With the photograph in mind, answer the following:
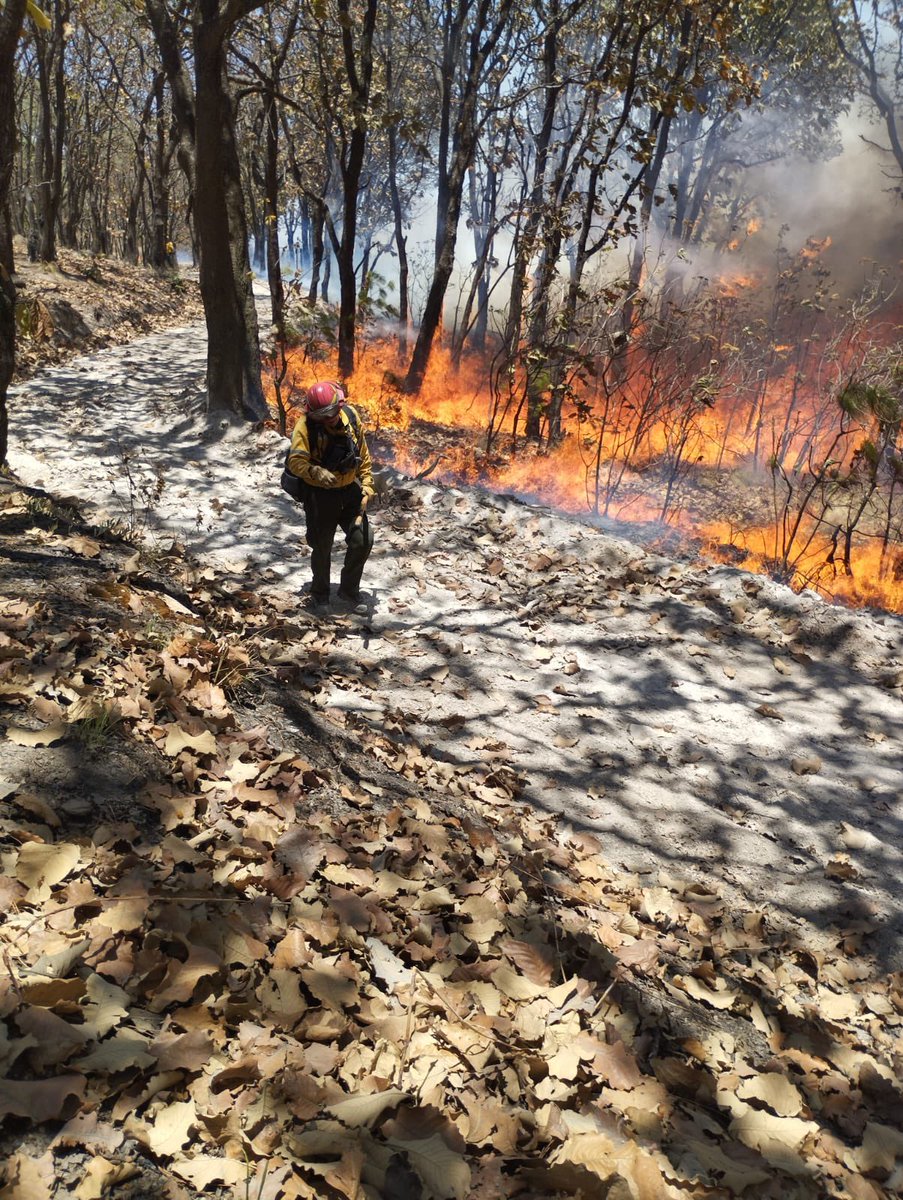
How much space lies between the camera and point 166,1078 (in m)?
1.72

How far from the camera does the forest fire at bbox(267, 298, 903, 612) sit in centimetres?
960

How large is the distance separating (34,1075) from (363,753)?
238 cm

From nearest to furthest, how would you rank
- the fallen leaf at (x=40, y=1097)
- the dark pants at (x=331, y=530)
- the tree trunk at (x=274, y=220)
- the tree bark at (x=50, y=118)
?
the fallen leaf at (x=40, y=1097) → the dark pants at (x=331, y=530) → the tree trunk at (x=274, y=220) → the tree bark at (x=50, y=118)

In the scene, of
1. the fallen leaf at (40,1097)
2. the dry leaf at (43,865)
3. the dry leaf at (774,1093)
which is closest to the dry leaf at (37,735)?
the dry leaf at (43,865)

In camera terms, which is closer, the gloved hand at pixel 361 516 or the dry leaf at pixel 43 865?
Result: the dry leaf at pixel 43 865

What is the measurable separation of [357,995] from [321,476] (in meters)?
4.15

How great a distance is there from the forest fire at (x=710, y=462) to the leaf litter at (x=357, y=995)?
6.48 meters

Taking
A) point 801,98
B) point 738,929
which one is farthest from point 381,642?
point 801,98

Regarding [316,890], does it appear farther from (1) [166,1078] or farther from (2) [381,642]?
(2) [381,642]

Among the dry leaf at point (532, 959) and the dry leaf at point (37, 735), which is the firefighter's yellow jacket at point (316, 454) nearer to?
the dry leaf at point (37, 735)

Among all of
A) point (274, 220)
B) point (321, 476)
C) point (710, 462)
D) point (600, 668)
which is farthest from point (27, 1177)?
point (710, 462)

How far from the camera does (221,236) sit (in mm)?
9125

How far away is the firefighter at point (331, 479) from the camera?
561 cm

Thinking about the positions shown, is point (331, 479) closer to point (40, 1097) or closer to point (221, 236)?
point (40, 1097)
